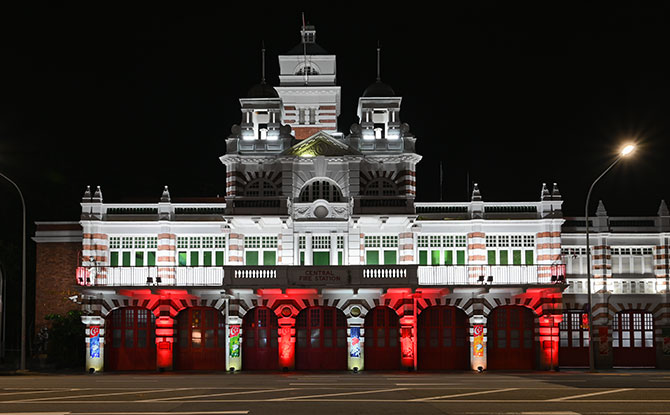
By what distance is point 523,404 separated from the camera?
2162 cm

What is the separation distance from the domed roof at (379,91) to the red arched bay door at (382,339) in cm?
1188

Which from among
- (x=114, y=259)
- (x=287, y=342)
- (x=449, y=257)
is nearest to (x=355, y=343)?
(x=287, y=342)

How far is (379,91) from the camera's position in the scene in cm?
4644

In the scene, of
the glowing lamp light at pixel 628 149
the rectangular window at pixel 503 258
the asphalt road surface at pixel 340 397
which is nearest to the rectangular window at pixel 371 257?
→ the rectangular window at pixel 503 258

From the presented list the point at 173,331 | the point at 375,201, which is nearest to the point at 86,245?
the point at 173,331

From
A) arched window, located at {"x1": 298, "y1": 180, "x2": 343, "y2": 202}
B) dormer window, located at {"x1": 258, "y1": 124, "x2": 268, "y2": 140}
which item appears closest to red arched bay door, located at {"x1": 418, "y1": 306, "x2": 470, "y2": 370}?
arched window, located at {"x1": 298, "y1": 180, "x2": 343, "y2": 202}

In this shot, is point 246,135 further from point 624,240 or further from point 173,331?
point 624,240

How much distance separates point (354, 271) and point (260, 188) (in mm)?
7406

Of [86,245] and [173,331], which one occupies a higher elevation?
[86,245]

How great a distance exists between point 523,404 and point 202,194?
72985 millimetres

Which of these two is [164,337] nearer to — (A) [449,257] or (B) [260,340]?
(B) [260,340]

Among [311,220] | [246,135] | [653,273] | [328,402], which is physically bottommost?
[328,402]

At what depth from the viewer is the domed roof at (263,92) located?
46438 millimetres

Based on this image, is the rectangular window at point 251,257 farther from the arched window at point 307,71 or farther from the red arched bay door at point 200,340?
the arched window at point 307,71
